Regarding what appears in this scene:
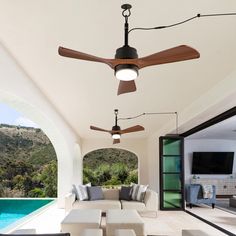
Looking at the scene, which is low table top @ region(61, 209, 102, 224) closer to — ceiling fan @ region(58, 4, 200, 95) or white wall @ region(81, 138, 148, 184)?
ceiling fan @ region(58, 4, 200, 95)

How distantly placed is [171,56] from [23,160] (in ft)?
44.2

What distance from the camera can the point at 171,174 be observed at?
951cm

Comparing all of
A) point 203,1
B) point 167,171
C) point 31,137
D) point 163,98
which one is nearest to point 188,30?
point 203,1

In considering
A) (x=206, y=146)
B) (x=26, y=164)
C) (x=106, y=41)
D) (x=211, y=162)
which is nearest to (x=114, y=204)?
(x=106, y=41)

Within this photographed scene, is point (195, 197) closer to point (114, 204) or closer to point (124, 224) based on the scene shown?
point (114, 204)

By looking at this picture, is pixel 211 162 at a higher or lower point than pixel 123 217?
higher

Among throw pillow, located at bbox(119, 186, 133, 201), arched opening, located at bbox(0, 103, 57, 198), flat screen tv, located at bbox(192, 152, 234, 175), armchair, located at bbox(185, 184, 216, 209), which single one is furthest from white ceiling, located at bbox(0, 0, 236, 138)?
arched opening, located at bbox(0, 103, 57, 198)

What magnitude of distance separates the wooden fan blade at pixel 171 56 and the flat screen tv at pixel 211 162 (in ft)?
34.3

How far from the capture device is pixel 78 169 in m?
11.6

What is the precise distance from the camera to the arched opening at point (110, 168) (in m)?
15.9

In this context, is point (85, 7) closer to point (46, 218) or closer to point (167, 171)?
point (46, 218)

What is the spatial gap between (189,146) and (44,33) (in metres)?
10.4

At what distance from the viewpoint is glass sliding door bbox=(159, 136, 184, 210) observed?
9297 mm

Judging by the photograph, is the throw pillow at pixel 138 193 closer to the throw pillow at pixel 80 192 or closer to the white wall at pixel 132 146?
the throw pillow at pixel 80 192
